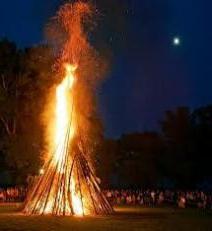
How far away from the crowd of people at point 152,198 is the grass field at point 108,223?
12640 mm

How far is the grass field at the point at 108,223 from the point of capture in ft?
102

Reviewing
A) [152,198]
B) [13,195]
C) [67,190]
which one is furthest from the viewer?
[13,195]

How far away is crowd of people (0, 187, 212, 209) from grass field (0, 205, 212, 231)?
1264 centimetres

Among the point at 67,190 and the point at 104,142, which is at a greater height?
the point at 104,142

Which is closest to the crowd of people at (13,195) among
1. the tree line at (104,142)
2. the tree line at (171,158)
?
the tree line at (104,142)

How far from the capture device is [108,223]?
3375cm

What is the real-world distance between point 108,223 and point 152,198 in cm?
2278

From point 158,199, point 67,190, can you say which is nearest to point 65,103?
point 67,190

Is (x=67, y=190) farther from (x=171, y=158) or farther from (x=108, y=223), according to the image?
(x=171, y=158)

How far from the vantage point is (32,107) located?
62781 mm

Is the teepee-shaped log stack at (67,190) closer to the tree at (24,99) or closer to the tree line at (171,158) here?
the tree at (24,99)

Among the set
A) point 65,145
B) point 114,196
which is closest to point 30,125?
point 114,196

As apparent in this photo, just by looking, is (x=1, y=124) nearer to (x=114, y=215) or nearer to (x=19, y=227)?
(x=114, y=215)

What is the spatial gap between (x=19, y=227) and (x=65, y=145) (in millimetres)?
11808
